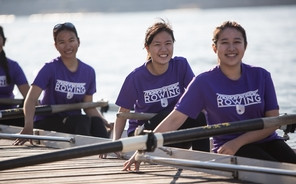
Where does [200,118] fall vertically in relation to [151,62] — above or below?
below

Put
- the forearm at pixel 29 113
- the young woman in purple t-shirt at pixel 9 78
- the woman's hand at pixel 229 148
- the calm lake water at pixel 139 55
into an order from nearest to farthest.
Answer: the woman's hand at pixel 229 148 < the forearm at pixel 29 113 < the young woman in purple t-shirt at pixel 9 78 < the calm lake water at pixel 139 55

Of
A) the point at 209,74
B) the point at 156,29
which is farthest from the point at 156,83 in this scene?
the point at 209,74

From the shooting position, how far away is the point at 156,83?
6.08m

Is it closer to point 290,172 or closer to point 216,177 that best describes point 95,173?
point 216,177

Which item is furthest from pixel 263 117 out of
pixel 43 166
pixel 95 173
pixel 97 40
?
pixel 97 40

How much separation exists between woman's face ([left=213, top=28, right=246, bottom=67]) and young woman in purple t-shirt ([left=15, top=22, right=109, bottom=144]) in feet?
7.00

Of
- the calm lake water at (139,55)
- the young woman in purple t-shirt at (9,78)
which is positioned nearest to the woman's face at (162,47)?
the calm lake water at (139,55)

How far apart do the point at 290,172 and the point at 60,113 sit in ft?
10.9

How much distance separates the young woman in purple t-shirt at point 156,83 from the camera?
591cm

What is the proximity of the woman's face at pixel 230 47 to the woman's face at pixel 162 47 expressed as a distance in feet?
2.83

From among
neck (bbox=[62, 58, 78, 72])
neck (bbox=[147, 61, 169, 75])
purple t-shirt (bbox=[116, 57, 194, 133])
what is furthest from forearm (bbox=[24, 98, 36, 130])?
neck (bbox=[147, 61, 169, 75])

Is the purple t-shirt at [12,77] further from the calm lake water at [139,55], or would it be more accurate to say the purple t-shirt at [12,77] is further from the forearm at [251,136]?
the forearm at [251,136]

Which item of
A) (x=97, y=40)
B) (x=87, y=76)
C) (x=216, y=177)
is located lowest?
(x=216, y=177)

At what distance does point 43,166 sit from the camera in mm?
5305
